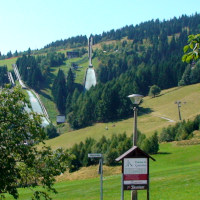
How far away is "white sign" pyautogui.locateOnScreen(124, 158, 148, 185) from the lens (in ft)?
46.2

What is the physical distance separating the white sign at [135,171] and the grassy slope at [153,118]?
68512 millimetres

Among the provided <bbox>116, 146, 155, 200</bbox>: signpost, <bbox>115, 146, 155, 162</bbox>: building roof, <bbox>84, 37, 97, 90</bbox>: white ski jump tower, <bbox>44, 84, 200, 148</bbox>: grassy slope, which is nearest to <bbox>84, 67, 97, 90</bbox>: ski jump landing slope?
<bbox>84, 37, 97, 90</bbox>: white ski jump tower

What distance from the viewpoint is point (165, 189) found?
896 inches

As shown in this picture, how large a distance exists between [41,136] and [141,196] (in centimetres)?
840

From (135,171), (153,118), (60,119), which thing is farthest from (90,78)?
(135,171)

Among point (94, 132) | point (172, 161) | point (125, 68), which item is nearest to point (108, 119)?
point (94, 132)

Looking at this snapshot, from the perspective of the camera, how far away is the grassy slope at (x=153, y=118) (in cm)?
8956

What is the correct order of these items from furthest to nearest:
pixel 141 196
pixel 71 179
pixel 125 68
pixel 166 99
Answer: pixel 125 68
pixel 166 99
pixel 71 179
pixel 141 196

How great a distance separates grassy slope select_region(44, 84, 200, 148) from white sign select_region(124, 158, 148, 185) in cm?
6851

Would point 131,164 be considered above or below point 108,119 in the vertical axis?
above

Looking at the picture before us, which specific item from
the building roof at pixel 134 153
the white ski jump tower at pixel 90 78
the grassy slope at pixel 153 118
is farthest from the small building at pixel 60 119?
the building roof at pixel 134 153

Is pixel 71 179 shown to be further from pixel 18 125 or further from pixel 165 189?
pixel 18 125

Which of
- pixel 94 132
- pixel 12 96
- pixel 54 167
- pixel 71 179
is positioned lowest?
pixel 94 132

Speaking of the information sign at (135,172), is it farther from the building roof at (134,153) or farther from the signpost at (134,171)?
the building roof at (134,153)
